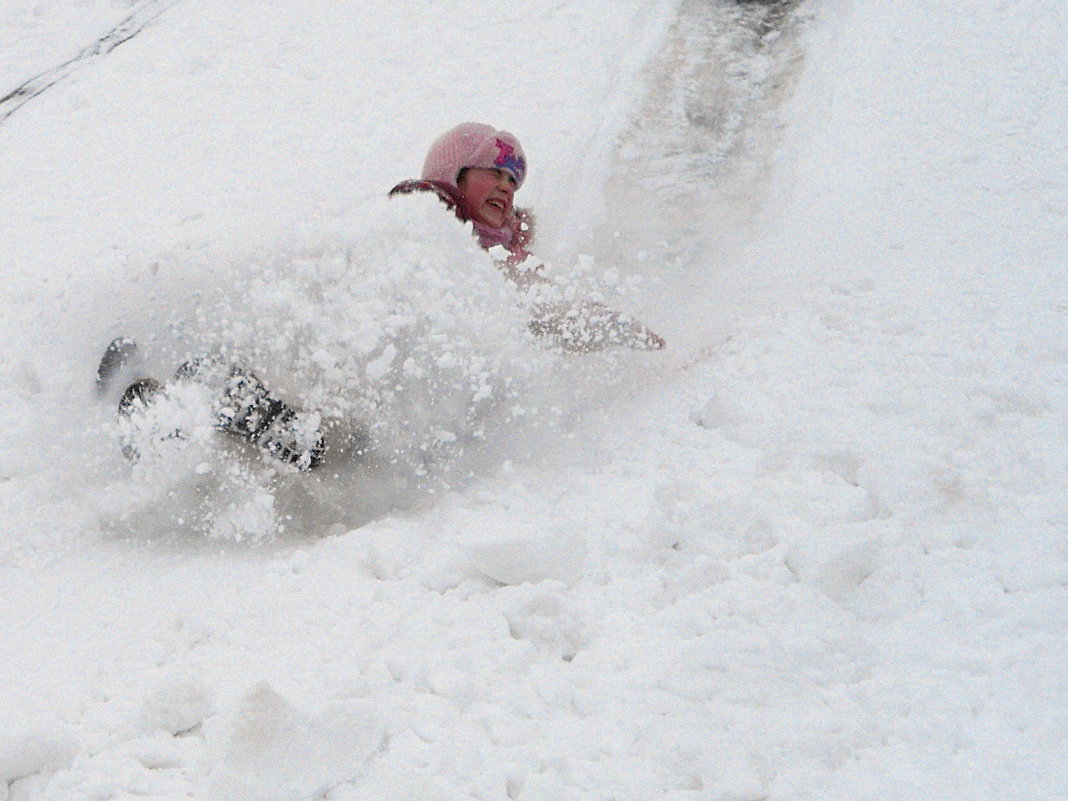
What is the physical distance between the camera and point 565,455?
10.5 ft

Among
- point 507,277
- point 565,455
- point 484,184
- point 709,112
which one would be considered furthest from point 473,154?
point 709,112

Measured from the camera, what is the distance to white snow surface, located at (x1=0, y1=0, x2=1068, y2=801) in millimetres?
1867

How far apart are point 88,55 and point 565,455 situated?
6.35 meters

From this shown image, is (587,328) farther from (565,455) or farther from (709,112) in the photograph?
(709,112)

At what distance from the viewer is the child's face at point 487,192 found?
177 inches

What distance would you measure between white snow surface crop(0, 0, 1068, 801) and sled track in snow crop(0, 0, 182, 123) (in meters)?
0.42

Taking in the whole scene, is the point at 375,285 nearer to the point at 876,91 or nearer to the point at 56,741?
the point at 56,741

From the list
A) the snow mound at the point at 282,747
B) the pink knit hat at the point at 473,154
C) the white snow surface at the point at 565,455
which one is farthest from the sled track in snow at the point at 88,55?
the snow mound at the point at 282,747

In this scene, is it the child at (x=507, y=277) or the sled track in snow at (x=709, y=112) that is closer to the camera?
the child at (x=507, y=277)

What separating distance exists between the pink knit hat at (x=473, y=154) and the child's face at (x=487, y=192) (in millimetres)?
38

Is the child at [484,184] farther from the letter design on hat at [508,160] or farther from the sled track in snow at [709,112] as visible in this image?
the sled track in snow at [709,112]

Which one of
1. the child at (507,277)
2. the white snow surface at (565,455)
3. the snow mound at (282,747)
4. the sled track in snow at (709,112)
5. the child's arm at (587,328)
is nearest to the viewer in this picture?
the snow mound at (282,747)

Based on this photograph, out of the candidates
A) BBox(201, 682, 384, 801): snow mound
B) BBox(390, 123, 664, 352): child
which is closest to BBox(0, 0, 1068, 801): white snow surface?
BBox(201, 682, 384, 801): snow mound

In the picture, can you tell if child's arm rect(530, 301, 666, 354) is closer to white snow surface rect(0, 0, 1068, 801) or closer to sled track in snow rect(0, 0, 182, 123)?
white snow surface rect(0, 0, 1068, 801)
